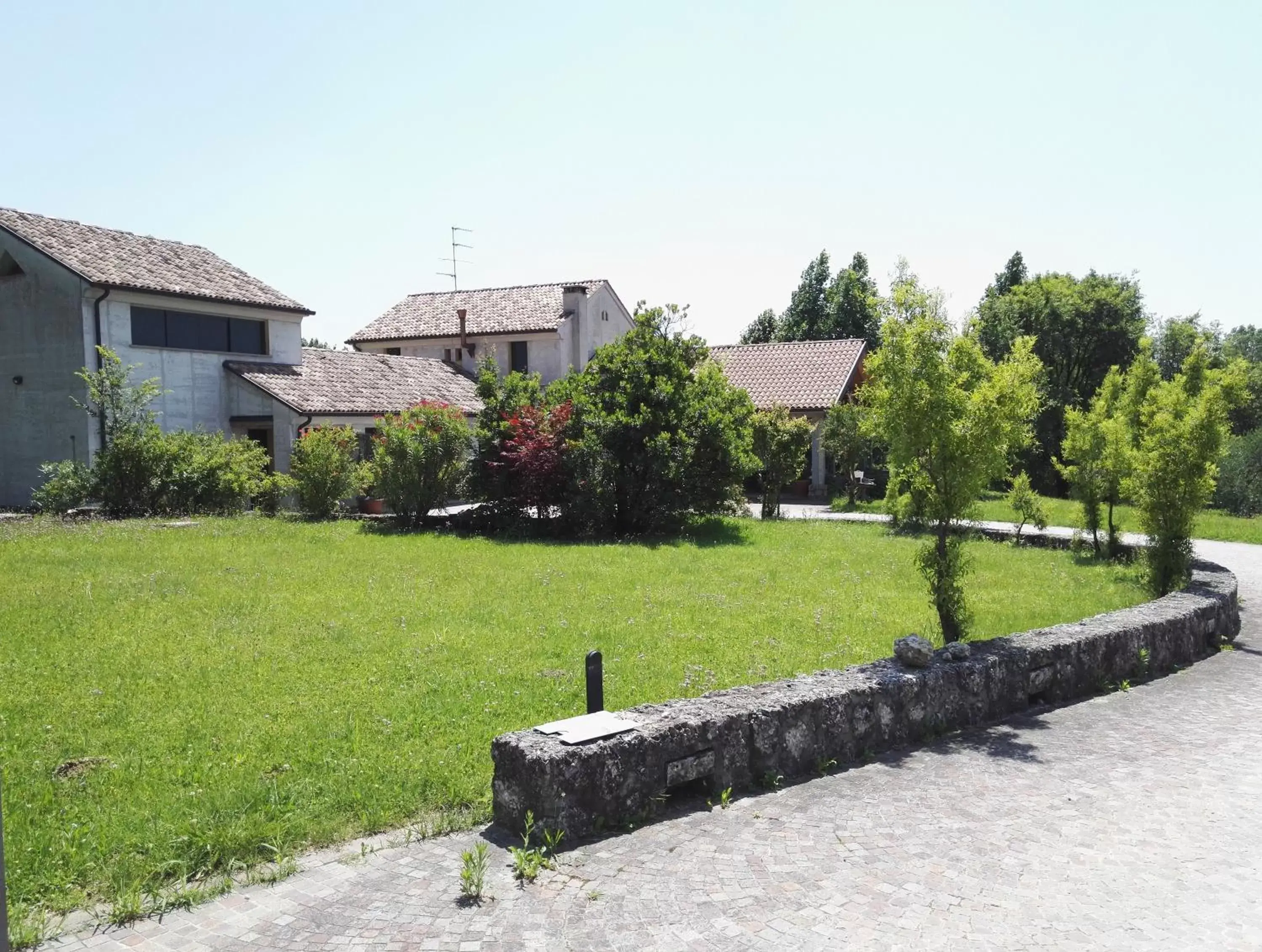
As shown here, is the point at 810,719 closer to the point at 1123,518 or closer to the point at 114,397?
the point at 114,397

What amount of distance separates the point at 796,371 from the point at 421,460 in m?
18.6

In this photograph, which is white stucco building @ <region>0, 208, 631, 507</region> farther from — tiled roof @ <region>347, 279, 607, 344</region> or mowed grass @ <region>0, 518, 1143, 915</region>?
mowed grass @ <region>0, 518, 1143, 915</region>

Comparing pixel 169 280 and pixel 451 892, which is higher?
pixel 169 280

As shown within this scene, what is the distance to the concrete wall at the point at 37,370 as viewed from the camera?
22750mm

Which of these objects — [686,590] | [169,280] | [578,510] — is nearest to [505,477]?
[578,510]

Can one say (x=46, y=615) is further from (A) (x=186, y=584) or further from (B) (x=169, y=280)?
(B) (x=169, y=280)

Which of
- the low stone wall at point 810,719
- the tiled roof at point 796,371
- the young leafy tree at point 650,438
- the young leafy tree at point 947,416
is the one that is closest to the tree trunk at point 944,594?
the young leafy tree at point 947,416

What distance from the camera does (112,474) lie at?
68.6ft

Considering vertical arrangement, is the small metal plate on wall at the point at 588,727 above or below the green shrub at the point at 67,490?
below

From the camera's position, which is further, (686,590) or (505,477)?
(505,477)

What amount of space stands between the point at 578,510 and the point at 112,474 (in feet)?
35.5

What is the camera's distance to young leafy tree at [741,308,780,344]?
5491 centimetres

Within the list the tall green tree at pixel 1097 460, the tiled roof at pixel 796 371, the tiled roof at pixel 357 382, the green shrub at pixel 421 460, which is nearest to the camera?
the tall green tree at pixel 1097 460

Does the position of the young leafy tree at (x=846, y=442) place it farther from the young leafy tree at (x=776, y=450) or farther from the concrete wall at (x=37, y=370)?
the concrete wall at (x=37, y=370)
